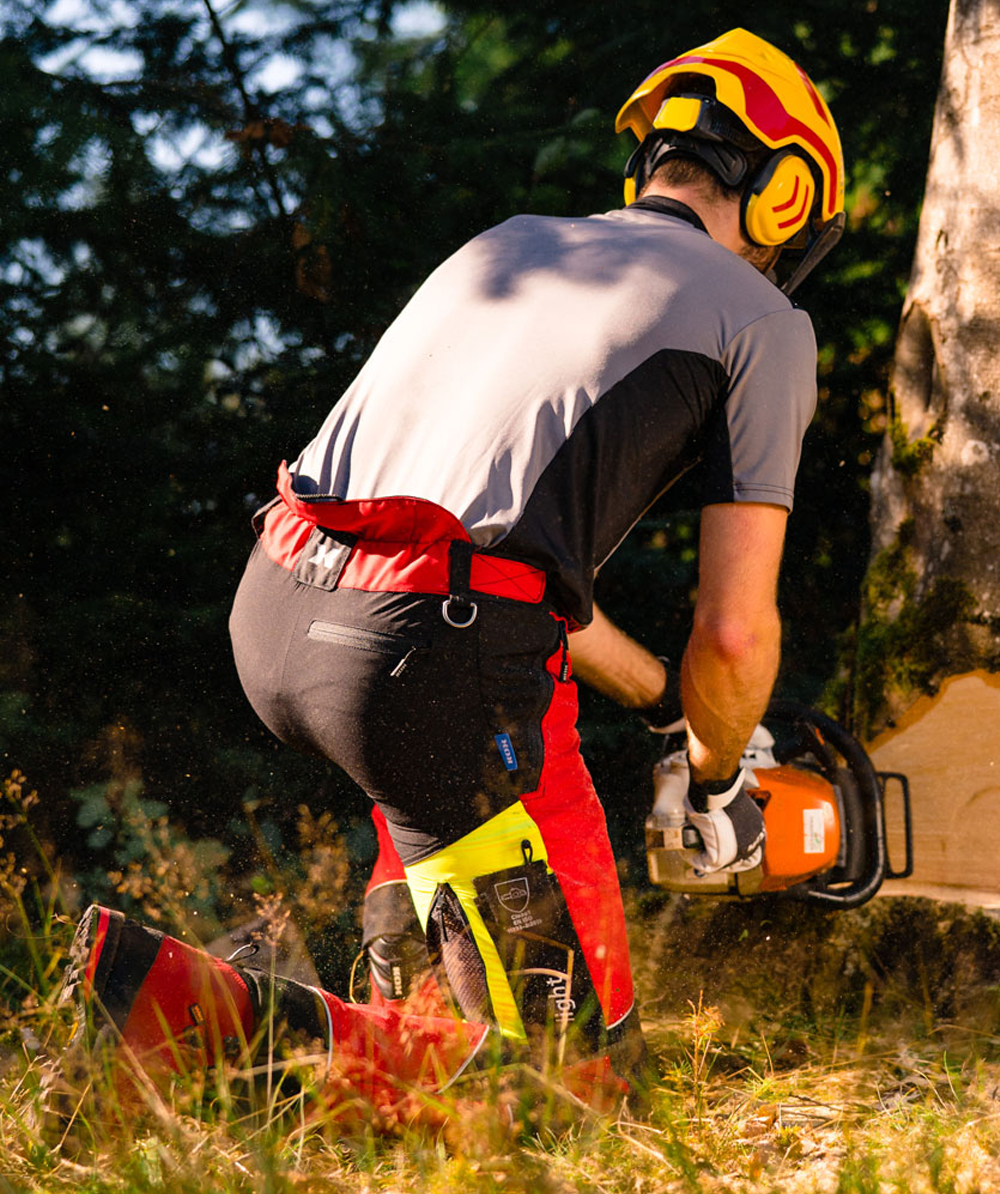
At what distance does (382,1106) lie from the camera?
6.15ft

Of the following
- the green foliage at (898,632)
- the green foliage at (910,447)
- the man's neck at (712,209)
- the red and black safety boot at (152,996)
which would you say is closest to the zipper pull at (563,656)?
the red and black safety boot at (152,996)

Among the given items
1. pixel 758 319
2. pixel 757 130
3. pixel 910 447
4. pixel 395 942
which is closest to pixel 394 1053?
pixel 395 942

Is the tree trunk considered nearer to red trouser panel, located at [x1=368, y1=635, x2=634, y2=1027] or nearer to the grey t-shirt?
the grey t-shirt

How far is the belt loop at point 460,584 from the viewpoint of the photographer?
174 centimetres

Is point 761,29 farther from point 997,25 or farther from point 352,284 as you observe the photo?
point 352,284

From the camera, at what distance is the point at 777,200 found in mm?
2242

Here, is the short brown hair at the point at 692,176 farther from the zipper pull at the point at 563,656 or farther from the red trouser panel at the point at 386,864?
the red trouser panel at the point at 386,864

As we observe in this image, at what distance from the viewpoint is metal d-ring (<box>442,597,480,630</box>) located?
1.73m

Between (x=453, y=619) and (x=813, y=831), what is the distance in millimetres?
1390

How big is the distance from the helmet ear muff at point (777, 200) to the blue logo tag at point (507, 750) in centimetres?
130

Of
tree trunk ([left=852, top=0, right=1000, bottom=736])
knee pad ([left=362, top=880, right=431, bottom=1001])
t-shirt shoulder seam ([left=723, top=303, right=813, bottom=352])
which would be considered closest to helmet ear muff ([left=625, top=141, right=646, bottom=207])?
t-shirt shoulder seam ([left=723, top=303, right=813, bottom=352])

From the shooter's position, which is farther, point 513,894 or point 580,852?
point 580,852

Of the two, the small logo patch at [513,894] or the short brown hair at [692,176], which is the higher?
the short brown hair at [692,176]

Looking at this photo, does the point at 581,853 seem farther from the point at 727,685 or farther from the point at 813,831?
the point at 813,831
